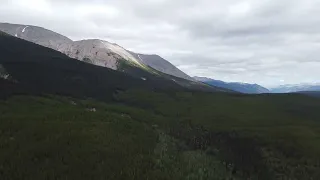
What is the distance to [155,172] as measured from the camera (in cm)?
4569

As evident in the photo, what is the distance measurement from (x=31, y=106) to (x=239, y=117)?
69.2 metres

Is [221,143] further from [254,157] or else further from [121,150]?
[121,150]

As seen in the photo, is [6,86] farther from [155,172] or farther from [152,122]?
[155,172]

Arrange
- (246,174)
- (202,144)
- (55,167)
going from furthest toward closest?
(202,144) → (246,174) → (55,167)

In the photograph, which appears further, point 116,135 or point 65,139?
point 116,135

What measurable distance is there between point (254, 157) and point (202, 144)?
14160 mm

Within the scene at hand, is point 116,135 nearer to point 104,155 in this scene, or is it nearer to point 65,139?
point 65,139

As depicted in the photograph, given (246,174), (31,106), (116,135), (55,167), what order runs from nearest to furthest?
(55,167), (246,174), (116,135), (31,106)

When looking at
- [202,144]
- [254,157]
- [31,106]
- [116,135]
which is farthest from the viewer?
[31,106]

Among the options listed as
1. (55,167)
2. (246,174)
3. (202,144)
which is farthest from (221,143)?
(55,167)

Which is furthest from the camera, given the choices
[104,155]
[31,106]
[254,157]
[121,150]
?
[31,106]

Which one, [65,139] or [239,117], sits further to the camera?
[239,117]

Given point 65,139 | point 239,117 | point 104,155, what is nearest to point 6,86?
point 239,117

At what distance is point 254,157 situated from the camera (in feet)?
246
